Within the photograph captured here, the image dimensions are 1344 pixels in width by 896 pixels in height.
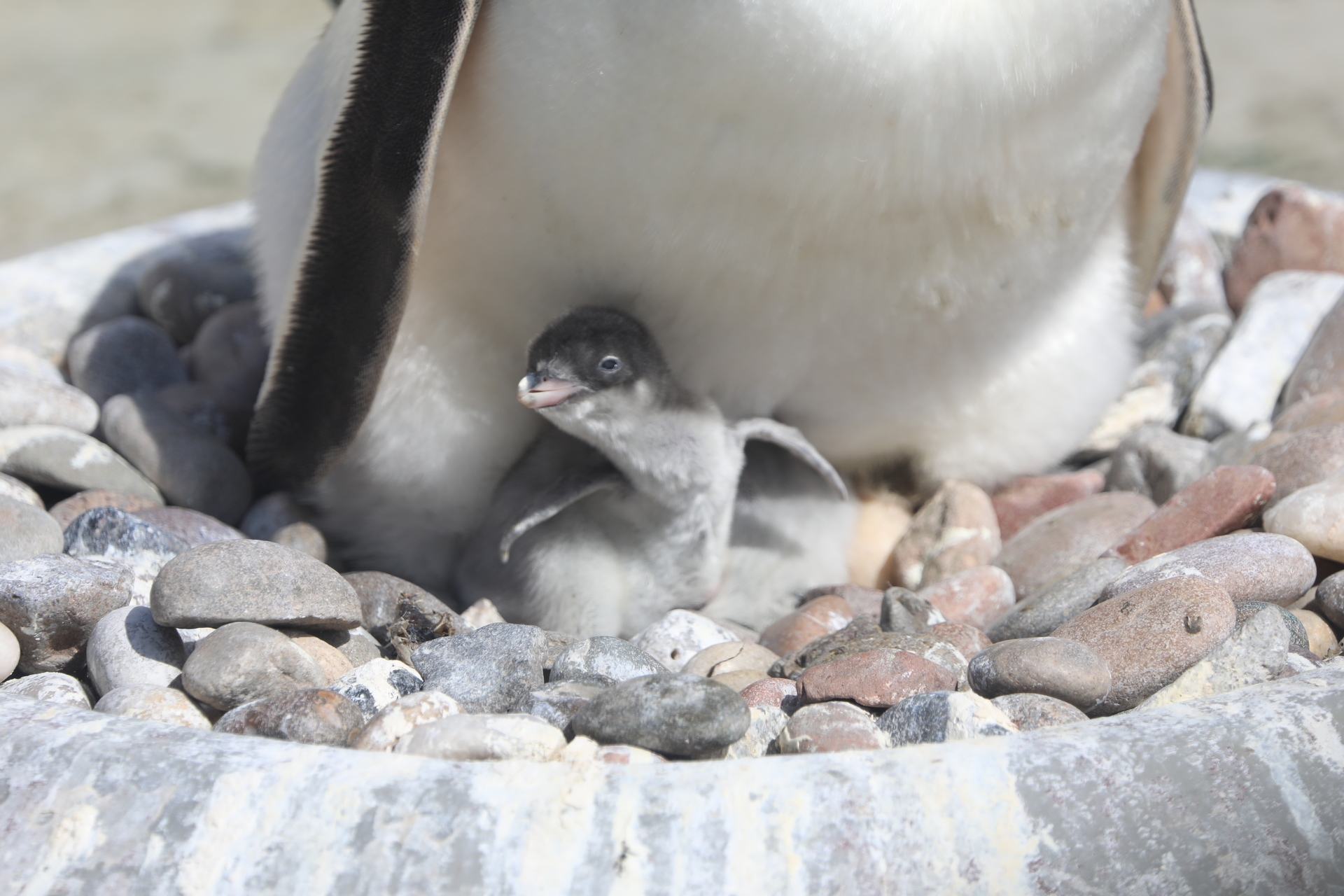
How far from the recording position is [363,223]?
113 cm

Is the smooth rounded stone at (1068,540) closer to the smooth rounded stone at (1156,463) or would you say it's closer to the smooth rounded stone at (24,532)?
the smooth rounded stone at (1156,463)

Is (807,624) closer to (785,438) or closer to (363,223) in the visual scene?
(785,438)

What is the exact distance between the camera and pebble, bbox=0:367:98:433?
152cm

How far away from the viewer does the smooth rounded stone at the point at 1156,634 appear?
3.02 ft

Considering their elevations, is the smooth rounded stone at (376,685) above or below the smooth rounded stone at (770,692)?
below

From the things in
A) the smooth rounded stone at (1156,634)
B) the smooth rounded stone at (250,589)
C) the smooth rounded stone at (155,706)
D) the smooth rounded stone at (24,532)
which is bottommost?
the smooth rounded stone at (24,532)

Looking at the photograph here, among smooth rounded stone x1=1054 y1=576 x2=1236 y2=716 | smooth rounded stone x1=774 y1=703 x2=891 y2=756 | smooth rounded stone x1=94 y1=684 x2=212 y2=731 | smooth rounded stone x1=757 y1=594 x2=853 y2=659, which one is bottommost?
smooth rounded stone x1=94 y1=684 x2=212 y2=731

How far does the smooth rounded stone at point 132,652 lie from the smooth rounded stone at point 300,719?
0.12 m

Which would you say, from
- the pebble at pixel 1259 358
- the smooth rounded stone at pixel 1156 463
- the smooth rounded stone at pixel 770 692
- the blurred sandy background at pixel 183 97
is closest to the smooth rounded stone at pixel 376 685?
the smooth rounded stone at pixel 770 692

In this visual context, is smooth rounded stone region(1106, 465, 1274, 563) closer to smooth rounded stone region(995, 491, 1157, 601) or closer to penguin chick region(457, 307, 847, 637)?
smooth rounded stone region(995, 491, 1157, 601)

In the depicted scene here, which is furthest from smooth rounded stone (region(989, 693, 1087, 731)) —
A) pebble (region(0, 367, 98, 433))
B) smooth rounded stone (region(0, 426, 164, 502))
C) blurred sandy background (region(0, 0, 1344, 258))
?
blurred sandy background (region(0, 0, 1344, 258))

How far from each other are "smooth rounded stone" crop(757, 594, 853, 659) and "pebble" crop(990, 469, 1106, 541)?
0.36m

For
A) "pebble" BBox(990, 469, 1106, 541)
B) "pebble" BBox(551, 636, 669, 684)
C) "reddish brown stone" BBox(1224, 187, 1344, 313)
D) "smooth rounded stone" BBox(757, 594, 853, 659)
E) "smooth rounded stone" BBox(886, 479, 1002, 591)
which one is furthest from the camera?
"reddish brown stone" BBox(1224, 187, 1344, 313)

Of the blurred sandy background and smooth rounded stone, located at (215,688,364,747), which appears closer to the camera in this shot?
smooth rounded stone, located at (215,688,364,747)
